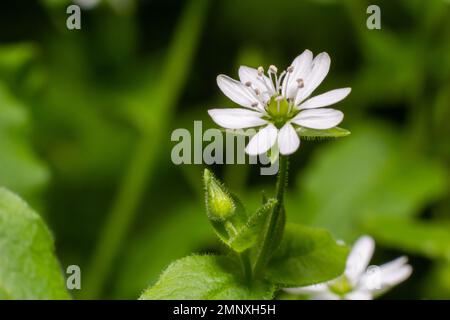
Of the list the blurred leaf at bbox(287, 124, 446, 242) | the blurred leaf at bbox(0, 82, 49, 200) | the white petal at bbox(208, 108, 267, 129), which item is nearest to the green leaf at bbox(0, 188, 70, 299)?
the white petal at bbox(208, 108, 267, 129)

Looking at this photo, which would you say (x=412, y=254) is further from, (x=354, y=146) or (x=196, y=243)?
(x=196, y=243)

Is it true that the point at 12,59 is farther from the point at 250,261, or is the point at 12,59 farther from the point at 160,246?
the point at 250,261

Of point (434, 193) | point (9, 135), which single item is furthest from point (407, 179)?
point (9, 135)

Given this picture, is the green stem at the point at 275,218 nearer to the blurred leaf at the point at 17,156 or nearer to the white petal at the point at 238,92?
the white petal at the point at 238,92

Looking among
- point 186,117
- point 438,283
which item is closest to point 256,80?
point 438,283

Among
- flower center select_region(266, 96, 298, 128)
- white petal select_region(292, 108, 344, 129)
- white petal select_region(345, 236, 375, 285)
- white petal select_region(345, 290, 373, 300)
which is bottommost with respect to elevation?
white petal select_region(345, 290, 373, 300)

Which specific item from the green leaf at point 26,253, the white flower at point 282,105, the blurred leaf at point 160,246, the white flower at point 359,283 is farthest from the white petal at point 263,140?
the blurred leaf at point 160,246

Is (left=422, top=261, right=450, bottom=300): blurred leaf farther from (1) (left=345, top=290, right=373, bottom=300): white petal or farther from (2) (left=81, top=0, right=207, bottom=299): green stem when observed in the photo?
(2) (left=81, top=0, right=207, bottom=299): green stem
